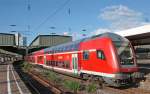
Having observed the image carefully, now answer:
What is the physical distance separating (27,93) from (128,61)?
6.38m

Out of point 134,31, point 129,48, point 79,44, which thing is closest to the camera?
point 129,48

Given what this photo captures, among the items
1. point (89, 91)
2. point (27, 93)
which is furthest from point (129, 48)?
point (27, 93)

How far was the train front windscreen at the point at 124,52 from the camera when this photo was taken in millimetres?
17348

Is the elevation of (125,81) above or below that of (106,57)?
below

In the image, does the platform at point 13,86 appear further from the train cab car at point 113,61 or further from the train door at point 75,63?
the train cab car at point 113,61

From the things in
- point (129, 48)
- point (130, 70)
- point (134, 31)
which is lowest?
point (130, 70)

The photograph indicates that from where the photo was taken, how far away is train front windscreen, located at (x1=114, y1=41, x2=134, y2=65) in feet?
56.9

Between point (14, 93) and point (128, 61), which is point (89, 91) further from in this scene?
point (14, 93)

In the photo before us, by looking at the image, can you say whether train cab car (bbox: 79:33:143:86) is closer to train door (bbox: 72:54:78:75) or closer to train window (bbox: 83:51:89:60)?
train window (bbox: 83:51:89:60)

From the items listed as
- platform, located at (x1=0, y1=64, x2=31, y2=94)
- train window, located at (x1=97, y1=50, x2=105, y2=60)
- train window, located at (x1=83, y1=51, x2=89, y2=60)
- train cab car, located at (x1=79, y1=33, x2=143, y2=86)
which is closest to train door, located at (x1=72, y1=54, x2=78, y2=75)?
train window, located at (x1=83, y1=51, x2=89, y2=60)

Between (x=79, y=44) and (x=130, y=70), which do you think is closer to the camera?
(x=130, y=70)

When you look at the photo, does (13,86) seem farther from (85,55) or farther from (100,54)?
(100,54)

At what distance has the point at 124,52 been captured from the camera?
702 inches

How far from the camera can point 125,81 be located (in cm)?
1717
